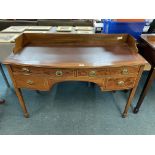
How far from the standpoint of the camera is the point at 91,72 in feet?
3.61

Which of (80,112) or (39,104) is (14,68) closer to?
(39,104)

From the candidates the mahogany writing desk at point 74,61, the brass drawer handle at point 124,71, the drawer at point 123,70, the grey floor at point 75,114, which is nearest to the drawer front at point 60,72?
the mahogany writing desk at point 74,61

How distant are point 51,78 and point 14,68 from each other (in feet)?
1.00

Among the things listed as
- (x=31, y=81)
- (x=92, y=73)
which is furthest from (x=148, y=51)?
(x=31, y=81)

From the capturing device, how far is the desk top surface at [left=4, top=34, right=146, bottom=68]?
3.46 feet

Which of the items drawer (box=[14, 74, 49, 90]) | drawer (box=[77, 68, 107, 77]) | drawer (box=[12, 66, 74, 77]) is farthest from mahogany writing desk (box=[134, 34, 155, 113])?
drawer (box=[14, 74, 49, 90])

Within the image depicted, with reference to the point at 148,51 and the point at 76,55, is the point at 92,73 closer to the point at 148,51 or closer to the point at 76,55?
the point at 76,55

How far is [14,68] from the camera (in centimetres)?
110

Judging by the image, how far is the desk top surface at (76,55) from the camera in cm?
105

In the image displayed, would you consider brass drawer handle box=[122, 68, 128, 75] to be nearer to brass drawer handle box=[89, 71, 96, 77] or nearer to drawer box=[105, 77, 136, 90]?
drawer box=[105, 77, 136, 90]

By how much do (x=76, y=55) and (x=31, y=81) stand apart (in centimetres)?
45

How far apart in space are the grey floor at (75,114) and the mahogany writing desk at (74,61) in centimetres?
45

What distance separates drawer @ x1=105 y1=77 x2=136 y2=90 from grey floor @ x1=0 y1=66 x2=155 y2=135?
0.48 meters
